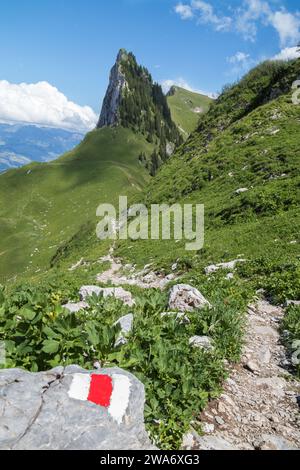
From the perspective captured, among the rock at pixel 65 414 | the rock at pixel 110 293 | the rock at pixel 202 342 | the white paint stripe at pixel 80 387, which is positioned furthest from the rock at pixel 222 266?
the white paint stripe at pixel 80 387

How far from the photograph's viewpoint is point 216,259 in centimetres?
1889

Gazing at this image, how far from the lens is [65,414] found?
4.61 meters

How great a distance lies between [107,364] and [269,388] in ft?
12.8

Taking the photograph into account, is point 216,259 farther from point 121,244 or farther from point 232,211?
point 121,244

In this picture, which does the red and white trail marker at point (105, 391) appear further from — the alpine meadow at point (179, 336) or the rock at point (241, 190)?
the rock at point (241, 190)

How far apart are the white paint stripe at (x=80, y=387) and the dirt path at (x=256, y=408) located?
78.3 inches

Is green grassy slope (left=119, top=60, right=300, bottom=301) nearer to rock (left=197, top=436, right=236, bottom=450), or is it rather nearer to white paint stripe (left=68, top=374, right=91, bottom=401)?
rock (left=197, top=436, right=236, bottom=450)

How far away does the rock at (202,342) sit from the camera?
7905 mm

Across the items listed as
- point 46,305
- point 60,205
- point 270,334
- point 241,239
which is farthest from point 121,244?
Answer: point 60,205

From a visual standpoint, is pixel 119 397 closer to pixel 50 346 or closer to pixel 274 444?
pixel 50 346

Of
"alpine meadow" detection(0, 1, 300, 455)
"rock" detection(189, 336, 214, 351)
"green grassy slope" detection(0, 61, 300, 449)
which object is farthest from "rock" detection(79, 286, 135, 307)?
→ "rock" detection(189, 336, 214, 351)

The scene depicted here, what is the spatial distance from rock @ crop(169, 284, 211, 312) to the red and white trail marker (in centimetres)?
571

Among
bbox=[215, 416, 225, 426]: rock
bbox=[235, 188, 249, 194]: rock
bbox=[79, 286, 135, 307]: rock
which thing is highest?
bbox=[235, 188, 249, 194]: rock

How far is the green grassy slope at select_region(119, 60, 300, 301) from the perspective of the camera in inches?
671
